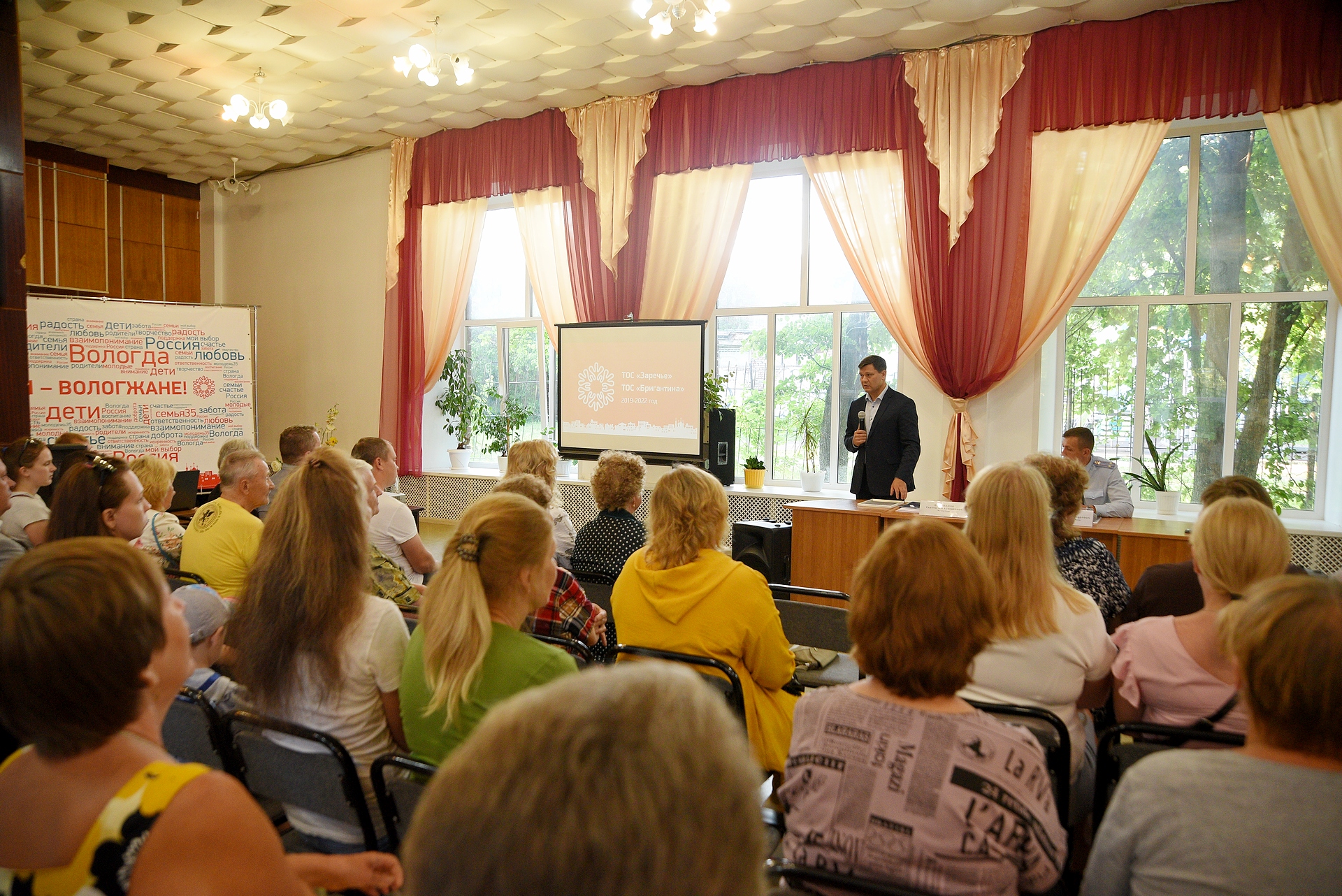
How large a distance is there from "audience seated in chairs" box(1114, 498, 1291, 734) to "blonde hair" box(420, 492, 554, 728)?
142cm

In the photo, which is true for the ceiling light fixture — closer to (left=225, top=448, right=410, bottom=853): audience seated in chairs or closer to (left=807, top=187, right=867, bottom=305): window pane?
(left=807, top=187, right=867, bottom=305): window pane

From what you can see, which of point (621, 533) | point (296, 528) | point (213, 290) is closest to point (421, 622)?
point (296, 528)

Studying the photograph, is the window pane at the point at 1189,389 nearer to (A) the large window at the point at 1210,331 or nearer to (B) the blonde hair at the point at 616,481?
(A) the large window at the point at 1210,331

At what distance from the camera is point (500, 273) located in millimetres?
8461

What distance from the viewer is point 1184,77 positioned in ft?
16.4

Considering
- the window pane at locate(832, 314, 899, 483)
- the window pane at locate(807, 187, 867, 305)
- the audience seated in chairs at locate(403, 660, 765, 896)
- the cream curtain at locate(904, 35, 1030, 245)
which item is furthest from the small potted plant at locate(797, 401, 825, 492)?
the audience seated in chairs at locate(403, 660, 765, 896)

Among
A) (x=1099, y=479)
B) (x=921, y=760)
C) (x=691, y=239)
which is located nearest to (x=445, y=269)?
(x=691, y=239)

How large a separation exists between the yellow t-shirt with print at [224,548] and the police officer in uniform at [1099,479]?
4.33 metres

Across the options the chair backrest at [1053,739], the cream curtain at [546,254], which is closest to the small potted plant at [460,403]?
the cream curtain at [546,254]

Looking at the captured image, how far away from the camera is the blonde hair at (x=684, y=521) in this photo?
2354 millimetres

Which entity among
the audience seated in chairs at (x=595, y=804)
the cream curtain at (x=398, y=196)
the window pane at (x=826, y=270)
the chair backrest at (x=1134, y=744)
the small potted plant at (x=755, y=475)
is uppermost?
the cream curtain at (x=398, y=196)

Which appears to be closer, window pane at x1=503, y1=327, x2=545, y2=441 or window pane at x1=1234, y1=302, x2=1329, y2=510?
window pane at x1=1234, y1=302, x2=1329, y2=510

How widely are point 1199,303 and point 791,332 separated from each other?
2.95 m

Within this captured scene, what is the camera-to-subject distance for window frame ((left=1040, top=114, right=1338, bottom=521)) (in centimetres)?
524
